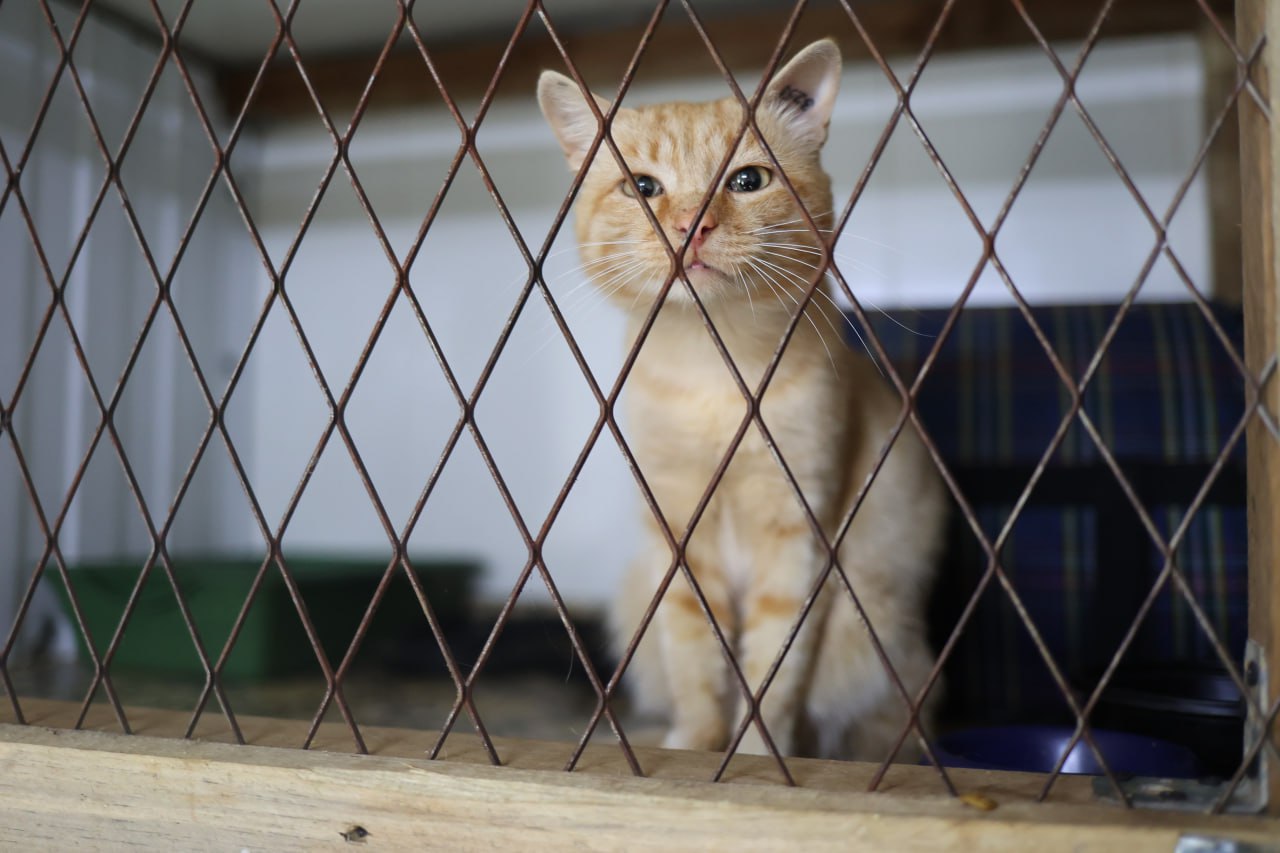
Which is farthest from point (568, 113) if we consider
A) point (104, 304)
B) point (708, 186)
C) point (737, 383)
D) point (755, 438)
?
point (104, 304)

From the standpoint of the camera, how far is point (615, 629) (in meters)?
1.48

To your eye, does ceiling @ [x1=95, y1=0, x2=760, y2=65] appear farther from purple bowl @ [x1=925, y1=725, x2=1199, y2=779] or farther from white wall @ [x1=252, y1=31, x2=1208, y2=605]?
purple bowl @ [x1=925, y1=725, x2=1199, y2=779]

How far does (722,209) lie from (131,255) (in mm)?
1606

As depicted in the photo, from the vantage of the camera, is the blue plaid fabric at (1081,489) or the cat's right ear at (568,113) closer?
the cat's right ear at (568,113)

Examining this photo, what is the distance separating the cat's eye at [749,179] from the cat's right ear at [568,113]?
180mm

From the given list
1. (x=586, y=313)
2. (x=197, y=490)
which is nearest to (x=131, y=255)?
(x=197, y=490)

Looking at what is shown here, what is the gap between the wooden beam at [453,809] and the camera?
62cm

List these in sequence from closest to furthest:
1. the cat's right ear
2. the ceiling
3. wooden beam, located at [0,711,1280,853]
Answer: wooden beam, located at [0,711,1280,853] → the cat's right ear → the ceiling

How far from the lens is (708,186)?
43.1 inches

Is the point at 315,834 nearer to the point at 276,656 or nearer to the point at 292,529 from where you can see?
the point at 276,656

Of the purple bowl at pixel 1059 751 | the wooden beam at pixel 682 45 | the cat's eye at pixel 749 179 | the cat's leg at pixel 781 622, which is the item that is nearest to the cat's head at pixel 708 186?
the cat's eye at pixel 749 179

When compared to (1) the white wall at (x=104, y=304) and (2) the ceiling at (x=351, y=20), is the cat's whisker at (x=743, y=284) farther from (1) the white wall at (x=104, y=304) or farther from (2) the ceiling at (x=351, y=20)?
(2) the ceiling at (x=351, y=20)

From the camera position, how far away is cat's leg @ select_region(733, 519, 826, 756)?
115cm

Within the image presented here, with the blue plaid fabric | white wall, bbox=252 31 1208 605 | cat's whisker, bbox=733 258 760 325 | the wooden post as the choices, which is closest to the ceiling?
white wall, bbox=252 31 1208 605
